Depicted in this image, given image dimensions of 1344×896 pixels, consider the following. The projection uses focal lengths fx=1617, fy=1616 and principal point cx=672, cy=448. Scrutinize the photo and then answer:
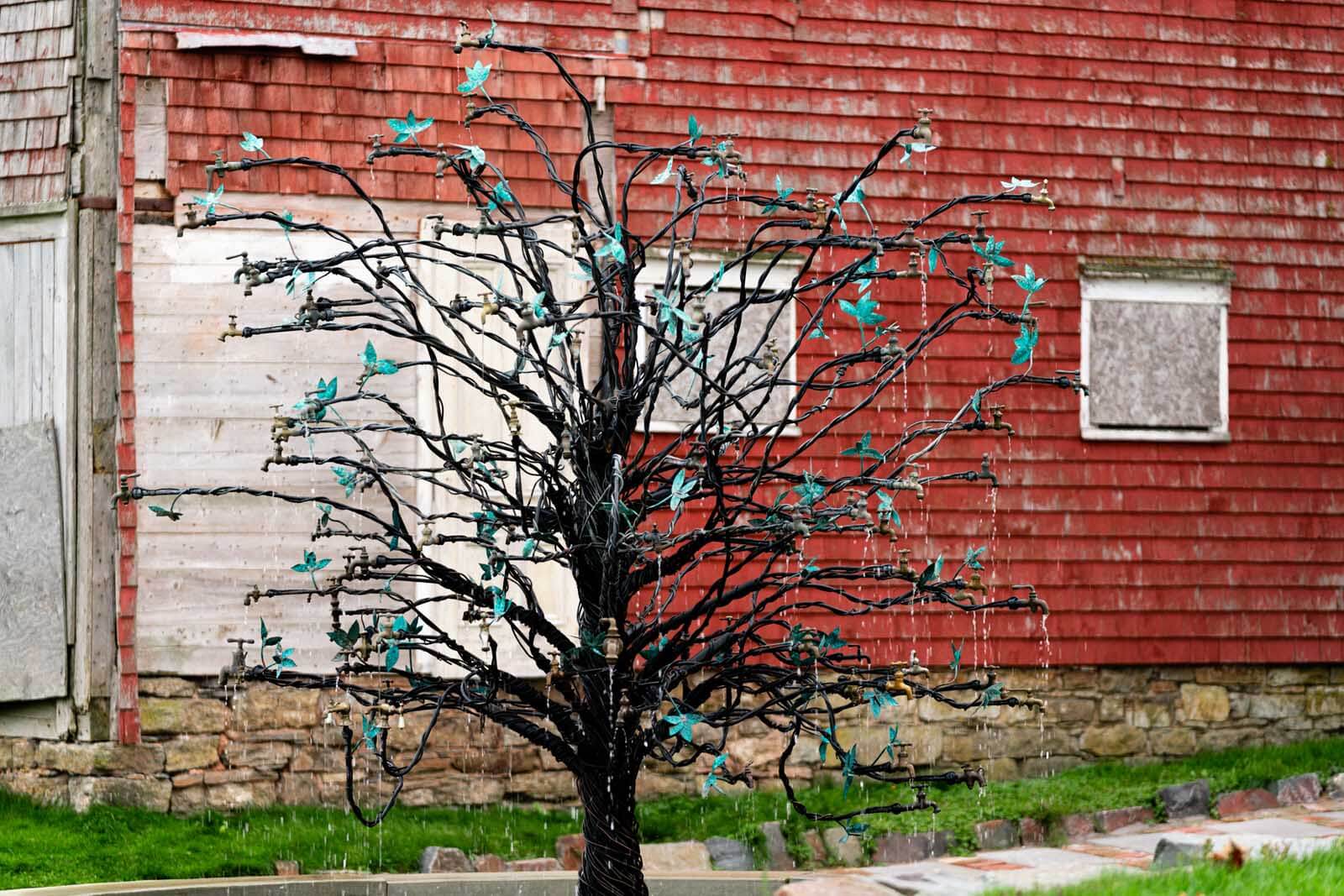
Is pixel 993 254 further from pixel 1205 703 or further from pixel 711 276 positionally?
pixel 1205 703

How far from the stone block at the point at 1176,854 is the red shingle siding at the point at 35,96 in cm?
624

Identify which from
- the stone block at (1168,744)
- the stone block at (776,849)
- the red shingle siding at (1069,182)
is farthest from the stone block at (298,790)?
the stone block at (1168,744)

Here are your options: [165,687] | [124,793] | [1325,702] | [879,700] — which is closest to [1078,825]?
[1325,702]

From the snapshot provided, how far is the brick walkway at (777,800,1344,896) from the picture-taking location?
5133mm

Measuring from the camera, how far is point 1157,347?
9.40 m

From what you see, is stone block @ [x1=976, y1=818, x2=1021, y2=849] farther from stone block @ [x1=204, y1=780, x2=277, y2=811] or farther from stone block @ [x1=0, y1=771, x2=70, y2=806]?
stone block @ [x1=0, y1=771, x2=70, y2=806]

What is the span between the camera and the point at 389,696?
5.03 metres

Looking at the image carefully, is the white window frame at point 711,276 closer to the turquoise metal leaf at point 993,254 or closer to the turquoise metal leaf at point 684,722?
the turquoise metal leaf at point 993,254

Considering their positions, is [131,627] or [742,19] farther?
[742,19]

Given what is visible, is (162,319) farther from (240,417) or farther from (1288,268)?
(1288,268)

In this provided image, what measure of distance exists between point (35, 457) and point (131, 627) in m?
1.05

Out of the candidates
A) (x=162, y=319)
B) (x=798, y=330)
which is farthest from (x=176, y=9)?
(x=798, y=330)

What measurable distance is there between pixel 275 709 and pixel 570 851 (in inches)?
72.3

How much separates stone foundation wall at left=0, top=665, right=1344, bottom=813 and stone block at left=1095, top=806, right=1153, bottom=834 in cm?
113
